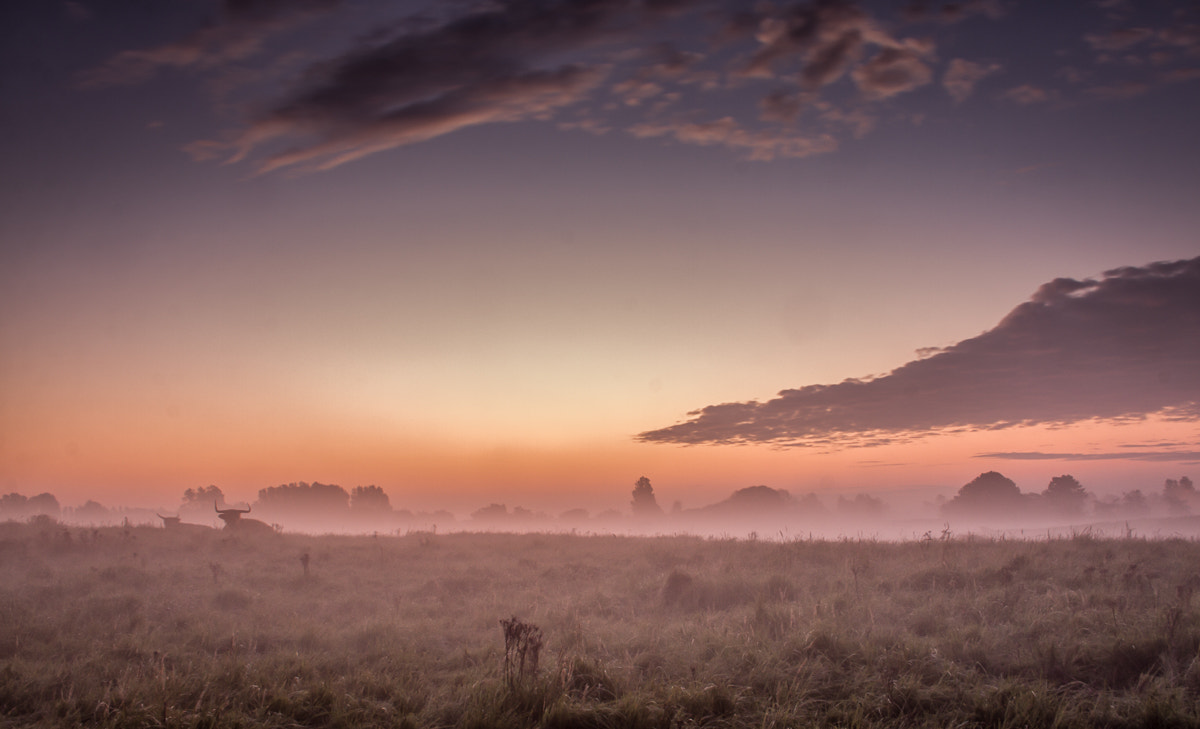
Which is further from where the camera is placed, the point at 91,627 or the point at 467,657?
the point at 91,627

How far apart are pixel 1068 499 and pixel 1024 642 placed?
103616mm

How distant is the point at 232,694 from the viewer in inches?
233

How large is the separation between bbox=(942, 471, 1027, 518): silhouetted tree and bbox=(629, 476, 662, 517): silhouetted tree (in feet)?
155

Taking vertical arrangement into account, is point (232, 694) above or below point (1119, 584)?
above

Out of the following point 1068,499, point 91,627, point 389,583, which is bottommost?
point 1068,499

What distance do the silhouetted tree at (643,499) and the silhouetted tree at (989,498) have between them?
4729 centimetres

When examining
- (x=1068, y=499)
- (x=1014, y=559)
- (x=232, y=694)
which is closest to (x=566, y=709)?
(x=232, y=694)

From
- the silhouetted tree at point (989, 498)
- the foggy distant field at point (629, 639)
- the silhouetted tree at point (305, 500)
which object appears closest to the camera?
the foggy distant field at point (629, 639)

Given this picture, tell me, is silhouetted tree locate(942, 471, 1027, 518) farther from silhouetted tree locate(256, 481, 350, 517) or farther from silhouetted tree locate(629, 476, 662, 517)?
silhouetted tree locate(256, 481, 350, 517)

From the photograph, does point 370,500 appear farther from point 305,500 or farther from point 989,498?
point 989,498

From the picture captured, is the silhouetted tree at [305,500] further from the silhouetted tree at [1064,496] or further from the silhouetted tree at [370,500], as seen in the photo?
the silhouetted tree at [1064,496]

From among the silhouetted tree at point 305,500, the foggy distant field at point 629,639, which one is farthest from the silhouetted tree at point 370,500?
the foggy distant field at point 629,639

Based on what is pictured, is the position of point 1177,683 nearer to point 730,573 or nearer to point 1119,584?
point 1119,584

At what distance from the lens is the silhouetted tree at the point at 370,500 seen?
97.9m
